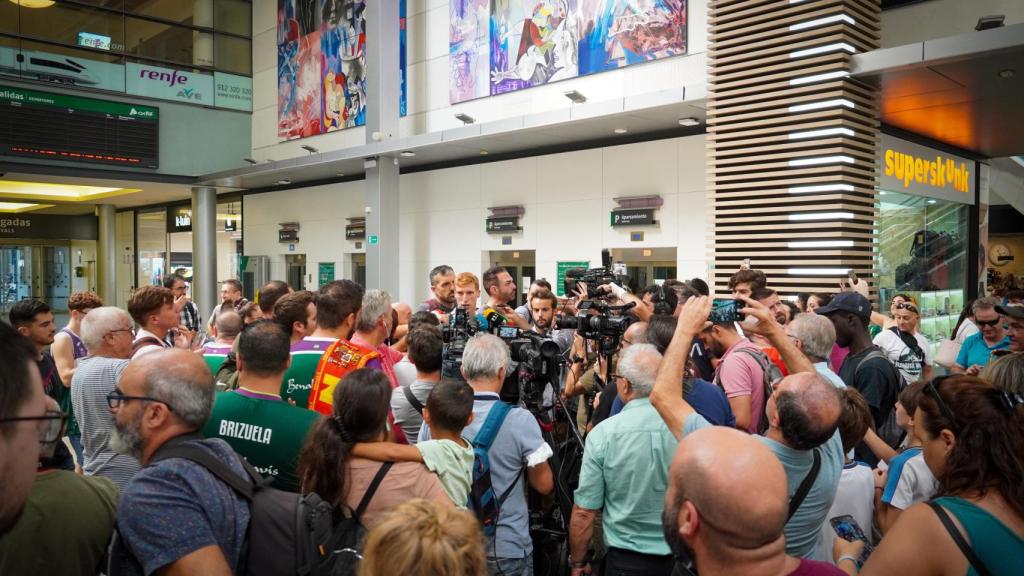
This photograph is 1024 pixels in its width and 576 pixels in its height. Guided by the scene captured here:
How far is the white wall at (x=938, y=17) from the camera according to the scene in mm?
7059

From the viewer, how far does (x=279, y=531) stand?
1.80 m

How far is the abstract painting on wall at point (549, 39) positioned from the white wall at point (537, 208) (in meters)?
1.27

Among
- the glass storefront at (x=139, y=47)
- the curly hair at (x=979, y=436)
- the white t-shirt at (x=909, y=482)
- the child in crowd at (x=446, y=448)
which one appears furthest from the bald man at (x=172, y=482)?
the glass storefront at (x=139, y=47)

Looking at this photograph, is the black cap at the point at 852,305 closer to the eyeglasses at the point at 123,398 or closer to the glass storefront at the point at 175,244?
the eyeglasses at the point at 123,398

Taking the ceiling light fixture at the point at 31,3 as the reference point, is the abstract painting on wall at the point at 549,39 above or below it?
below

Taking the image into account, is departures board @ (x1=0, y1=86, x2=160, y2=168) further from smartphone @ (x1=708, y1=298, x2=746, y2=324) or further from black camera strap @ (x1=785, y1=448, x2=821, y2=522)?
black camera strap @ (x1=785, y1=448, x2=821, y2=522)

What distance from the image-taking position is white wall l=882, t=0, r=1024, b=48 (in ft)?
23.2

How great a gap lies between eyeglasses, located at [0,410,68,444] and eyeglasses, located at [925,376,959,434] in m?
2.26

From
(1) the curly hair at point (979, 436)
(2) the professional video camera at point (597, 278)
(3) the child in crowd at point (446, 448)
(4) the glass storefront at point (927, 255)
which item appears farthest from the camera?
(4) the glass storefront at point (927, 255)

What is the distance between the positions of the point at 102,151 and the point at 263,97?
3.69m

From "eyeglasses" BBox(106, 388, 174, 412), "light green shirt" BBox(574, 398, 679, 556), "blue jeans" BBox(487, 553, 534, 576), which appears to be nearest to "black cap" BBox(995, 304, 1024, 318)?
"light green shirt" BBox(574, 398, 679, 556)

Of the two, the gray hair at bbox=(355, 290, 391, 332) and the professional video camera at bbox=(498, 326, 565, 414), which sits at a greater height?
the gray hair at bbox=(355, 290, 391, 332)

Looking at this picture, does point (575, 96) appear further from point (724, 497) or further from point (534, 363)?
point (724, 497)

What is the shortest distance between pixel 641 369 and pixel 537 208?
8650mm
